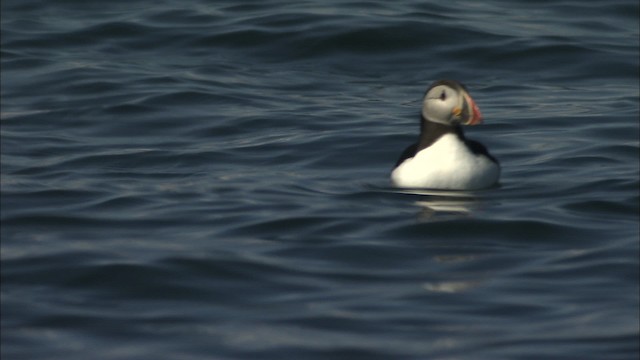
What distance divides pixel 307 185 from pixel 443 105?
1.14m

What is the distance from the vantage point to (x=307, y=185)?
516 inches

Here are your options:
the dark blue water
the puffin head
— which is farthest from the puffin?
the dark blue water

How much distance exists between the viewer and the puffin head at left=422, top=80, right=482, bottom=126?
500 inches

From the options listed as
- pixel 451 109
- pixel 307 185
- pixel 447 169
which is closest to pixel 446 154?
pixel 447 169

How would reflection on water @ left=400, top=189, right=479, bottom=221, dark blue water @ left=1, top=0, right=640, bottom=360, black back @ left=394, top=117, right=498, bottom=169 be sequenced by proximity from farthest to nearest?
black back @ left=394, top=117, right=498, bottom=169 < reflection on water @ left=400, top=189, right=479, bottom=221 < dark blue water @ left=1, top=0, right=640, bottom=360

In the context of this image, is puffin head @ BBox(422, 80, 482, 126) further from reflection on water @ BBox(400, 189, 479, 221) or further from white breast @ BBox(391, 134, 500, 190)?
reflection on water @ BBox(400, 189, 479, 221)

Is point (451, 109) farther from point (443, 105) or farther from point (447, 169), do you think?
point (447, 169)

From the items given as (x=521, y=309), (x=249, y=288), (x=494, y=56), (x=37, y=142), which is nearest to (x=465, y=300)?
(x=521, y=309)

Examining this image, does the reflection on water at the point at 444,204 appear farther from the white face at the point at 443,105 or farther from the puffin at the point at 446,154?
the white face at the point at 443,105

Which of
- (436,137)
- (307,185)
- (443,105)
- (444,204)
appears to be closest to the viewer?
(444,204)

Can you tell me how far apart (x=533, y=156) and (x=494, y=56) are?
4606mm

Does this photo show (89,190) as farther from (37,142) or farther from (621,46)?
(621,46)

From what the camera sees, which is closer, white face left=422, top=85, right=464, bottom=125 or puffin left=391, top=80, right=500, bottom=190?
puffin left=391, top=80, right=500, bottom=190

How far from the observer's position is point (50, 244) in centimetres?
1114
